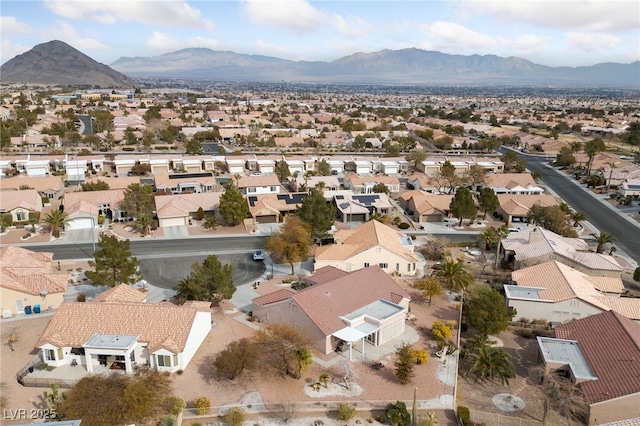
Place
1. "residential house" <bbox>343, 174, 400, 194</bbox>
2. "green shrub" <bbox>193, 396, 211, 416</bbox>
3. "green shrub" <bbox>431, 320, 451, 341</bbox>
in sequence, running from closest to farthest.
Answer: "green shrub" <bbox>193, 396, 211, 416</bbox> → "green shrub" <bbox>431, 320, 451, 341</bbox> → "residential house" <bbox>343, 174, 400, 194</bbox>

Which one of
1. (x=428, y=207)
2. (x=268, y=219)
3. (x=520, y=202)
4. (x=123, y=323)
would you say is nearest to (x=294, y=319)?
(x=123, y=323)

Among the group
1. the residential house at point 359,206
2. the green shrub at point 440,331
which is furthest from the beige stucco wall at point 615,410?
the residential house at point 359,206

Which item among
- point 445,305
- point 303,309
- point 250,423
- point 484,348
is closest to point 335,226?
point 445,305

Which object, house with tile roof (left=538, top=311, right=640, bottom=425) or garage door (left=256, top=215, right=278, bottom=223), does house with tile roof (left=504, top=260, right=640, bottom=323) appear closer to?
house with tile roof (left=538, top=311, right=640, bottom=425)

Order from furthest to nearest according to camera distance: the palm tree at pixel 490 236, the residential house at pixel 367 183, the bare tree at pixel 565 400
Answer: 1. the residential house at pixel 367 183
2. the palm tree at pixel 490 236
3. the bare tree at pixel 565 400

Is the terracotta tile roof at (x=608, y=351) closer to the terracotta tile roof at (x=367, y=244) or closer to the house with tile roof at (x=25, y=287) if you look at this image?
the terracotta tile roof at (x=367, y=244)

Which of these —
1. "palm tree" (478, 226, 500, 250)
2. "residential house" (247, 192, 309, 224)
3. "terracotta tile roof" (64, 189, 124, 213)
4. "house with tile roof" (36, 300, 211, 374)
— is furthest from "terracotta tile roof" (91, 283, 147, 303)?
"palm tree" (478, 226, 500, 250)

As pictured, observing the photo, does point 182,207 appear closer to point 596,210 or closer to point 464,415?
point 464,415
